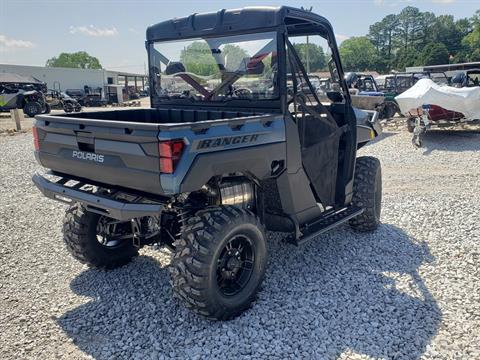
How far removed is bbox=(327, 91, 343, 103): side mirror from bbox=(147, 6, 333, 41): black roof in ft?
2.00

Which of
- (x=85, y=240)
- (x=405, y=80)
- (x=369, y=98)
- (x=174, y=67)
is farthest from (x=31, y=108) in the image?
(x=85, y=240)

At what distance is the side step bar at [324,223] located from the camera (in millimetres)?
3801

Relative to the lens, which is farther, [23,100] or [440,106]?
[23,100]

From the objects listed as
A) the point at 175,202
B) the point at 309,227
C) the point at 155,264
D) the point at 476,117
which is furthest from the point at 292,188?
the point at 476,117

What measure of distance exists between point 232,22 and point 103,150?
5.18 feet

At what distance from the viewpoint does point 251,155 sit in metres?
3.23

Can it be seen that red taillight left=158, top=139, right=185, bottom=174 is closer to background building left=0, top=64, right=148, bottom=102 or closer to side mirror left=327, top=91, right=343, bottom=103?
side mirror left=327, top=91, right=343, bottom=103

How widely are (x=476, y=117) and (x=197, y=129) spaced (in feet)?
36.0

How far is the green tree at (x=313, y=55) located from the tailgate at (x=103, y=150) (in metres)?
1.87

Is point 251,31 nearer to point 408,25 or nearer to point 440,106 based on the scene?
point 440,106

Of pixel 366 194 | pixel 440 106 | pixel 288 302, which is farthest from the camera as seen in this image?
pixel 440 106

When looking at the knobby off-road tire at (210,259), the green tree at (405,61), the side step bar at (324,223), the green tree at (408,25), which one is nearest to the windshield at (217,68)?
the knobby off-road tire at (210,259)

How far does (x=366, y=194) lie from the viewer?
4812mm

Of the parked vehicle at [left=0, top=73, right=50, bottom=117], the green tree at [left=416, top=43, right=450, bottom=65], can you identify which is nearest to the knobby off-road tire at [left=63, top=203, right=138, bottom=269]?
the parked vehicle at [left=0, top=73, right=50, bottom=117]
